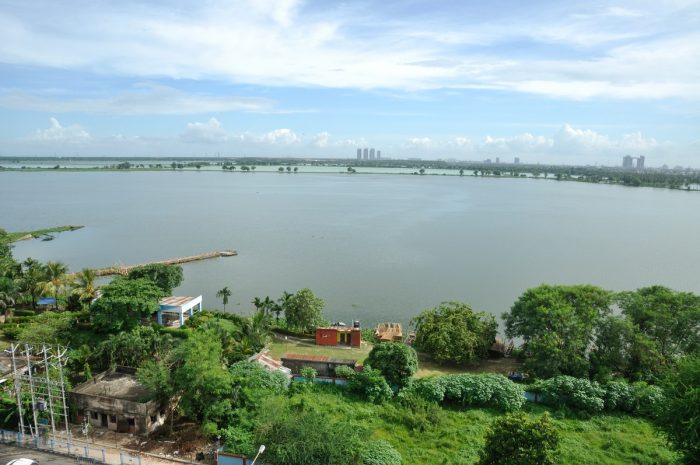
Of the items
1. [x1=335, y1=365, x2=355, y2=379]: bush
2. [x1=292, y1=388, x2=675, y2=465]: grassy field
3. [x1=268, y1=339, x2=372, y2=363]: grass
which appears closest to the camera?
[x1=292, y1=388, x2=675, y2=465]: grassy field

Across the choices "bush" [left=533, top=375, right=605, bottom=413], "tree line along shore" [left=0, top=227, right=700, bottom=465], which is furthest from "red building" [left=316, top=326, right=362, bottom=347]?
"bush" [left=533, top=375, right=605, bottom=413]

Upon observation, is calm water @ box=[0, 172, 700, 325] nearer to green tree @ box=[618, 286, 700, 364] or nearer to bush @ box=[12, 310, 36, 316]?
bush @ box=[12, 310, 36, 316]

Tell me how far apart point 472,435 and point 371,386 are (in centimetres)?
394

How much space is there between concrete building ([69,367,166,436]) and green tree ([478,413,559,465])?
10.1 m

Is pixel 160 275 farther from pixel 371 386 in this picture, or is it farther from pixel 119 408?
pixel 371 386

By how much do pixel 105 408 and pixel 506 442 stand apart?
39.8ft

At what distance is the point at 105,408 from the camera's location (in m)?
15.5

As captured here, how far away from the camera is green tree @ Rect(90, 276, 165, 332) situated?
22266 millimetres

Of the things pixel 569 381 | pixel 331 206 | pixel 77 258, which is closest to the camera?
pixel 569 381

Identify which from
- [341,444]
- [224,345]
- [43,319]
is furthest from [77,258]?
[341,444]

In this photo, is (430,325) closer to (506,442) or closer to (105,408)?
(506,442)

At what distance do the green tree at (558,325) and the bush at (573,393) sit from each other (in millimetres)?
1672

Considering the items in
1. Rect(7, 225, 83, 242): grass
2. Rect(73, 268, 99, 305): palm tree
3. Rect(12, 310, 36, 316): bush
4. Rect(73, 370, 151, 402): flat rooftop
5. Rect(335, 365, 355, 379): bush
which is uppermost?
Rect(73, 268, 99, 305): palm tree

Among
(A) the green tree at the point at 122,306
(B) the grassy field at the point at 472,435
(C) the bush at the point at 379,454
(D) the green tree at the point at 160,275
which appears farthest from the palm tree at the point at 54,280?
→ (C) the bush at the point at 379,454
